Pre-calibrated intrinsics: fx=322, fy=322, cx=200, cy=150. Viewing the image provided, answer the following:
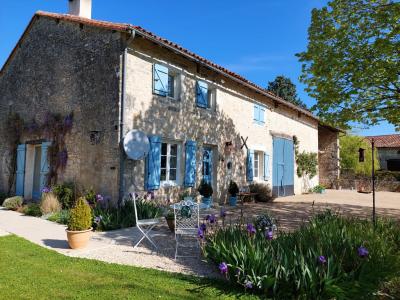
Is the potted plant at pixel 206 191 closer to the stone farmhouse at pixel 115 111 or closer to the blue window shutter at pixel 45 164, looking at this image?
the stone farmhouse at pixel 115 111

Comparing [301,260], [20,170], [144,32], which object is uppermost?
[144,32]

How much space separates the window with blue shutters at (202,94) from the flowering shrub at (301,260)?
7154 millimetres

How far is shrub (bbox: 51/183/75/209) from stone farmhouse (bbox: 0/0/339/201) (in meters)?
0.43

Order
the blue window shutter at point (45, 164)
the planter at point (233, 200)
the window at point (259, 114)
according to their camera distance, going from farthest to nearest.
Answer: the window at point (259, 114), the planter at point (233, 200), the blue window shutter at point (45, 164)

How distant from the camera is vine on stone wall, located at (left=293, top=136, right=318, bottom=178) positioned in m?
18.6

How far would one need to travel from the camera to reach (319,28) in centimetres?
870

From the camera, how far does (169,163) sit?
10.4 meters

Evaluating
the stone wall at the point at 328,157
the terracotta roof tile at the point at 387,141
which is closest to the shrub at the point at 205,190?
the stone wall at the point at 328,157

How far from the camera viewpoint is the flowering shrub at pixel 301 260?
3674 mm

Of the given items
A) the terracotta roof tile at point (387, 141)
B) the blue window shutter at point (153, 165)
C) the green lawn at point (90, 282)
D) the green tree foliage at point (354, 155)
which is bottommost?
the green lawn at point (90, 282)

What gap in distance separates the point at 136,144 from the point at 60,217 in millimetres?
2734

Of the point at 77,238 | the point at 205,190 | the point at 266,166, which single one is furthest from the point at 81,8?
the point at 266,166

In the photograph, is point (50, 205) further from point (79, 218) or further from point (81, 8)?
point (81, 8)

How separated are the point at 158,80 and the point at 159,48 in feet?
3.35
